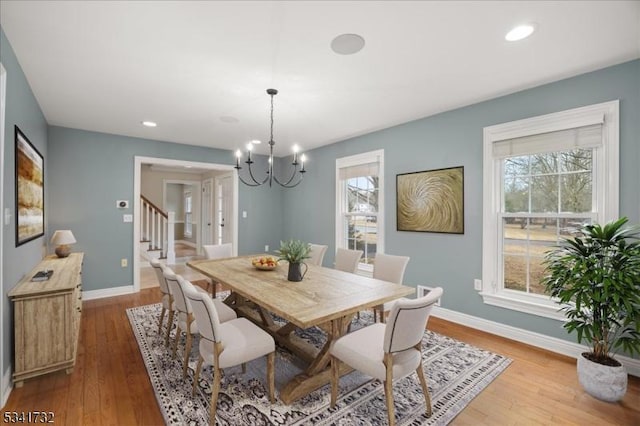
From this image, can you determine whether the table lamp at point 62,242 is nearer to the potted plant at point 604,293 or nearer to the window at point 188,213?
the potted plant at point 604,293

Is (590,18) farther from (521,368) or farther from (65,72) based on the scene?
(65,72)

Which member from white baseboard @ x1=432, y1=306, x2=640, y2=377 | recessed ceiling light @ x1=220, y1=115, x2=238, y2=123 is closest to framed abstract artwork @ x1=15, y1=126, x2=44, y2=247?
recessed ceiling light @ x1=220, y1=115, x2=238, y2=123

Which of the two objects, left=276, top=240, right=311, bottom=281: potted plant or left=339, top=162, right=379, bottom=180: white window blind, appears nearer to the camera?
left=276, top=240, right=311, bottom=281: potted plant

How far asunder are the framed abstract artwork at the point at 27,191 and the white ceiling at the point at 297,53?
0.66m

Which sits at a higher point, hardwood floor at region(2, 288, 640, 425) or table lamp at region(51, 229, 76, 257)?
table lamp at region(51, 229, 76, 257)

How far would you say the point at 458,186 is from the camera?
11.0ft

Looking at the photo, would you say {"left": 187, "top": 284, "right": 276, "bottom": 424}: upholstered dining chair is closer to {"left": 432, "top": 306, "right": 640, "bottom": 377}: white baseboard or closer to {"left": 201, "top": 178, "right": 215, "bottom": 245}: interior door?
{"left": 432, "top": 306, "right": 640, "bottom": 377}: white baseboard

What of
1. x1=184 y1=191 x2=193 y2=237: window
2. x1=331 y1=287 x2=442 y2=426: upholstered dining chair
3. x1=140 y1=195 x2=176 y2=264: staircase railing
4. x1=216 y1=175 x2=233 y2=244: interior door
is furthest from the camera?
x1=184 y1=191 x2=193 y2=237: window

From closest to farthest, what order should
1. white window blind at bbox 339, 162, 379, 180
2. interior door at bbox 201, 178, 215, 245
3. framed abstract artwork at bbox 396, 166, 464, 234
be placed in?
1. framed abstract artwork at bbox 396, 166, 464, 234
2. white window blind at bbox 339, 162, 379, 180
3. interior door at bbox 201, 178, 215, 245

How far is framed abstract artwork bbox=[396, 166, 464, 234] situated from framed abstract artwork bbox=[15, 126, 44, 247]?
383 cm

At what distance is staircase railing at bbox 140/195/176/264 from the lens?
6.99 meters

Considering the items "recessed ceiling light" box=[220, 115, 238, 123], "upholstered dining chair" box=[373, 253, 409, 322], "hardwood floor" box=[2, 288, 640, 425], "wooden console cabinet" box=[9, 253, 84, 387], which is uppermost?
"recessed ceiling light" box=[220, 115, 238, 123]

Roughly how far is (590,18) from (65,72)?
13.1 ft

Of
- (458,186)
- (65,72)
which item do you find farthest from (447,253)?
(65,72)
